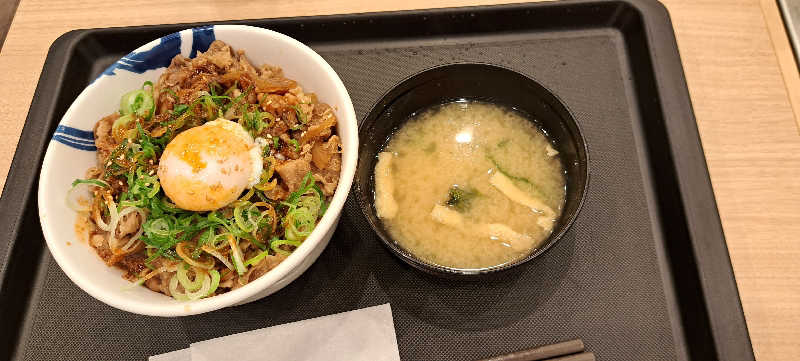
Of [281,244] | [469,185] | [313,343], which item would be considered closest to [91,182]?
[281,244]

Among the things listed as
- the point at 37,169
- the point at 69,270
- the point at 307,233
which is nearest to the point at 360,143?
the point at 307,233

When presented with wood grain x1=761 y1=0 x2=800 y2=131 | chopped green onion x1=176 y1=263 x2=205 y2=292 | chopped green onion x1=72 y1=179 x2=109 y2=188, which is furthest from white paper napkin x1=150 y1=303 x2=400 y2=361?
wood grain x1=761 y1=0 x2=800 y2=131

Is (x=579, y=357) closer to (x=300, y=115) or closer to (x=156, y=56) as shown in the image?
(x=300, y=115)

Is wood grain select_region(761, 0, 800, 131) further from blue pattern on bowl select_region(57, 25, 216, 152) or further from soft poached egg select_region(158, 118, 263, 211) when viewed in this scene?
blue pattern on bowl select_region(57, 25, 216, 152)

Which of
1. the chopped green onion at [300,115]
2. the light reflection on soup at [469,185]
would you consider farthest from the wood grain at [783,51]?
the chopped green onion at [300,115]

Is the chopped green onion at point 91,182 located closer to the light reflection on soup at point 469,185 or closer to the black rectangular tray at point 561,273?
the black rectangular tray at point 561,273
